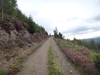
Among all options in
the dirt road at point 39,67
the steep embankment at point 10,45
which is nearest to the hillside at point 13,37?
the steep embankment at point 10,45

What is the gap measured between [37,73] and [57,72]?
163 cm

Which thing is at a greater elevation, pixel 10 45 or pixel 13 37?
pixel 13 37

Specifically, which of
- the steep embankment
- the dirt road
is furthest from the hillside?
the dirt road

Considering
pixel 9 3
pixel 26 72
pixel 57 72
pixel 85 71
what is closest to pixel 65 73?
pixel 57 72

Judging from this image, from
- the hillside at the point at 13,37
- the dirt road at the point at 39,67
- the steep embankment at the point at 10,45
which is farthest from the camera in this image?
the hillside at the point at 13,37

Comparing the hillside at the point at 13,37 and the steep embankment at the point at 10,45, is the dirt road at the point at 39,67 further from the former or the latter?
the steep embankment at the point at 10,45

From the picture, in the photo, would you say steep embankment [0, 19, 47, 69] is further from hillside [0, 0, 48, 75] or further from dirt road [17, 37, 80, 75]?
dirt road [17, 37, 80, 75]

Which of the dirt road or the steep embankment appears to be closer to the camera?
the dirt road

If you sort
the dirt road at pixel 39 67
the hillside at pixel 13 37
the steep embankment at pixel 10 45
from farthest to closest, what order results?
the hillside at pixel 13 37 → the steep embankment at pixel 10 45 → the dirt road at pixel 39 67

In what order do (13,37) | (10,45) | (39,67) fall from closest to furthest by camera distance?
(39,67), (10,45), (13,37)

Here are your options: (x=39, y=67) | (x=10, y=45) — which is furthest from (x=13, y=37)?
(x=39, y=67)

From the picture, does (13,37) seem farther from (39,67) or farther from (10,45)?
(39,67)

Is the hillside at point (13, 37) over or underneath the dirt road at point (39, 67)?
over

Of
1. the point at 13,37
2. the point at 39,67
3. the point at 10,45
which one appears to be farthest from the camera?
the point at 13,37
